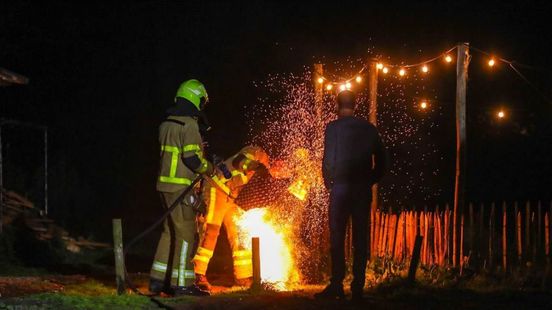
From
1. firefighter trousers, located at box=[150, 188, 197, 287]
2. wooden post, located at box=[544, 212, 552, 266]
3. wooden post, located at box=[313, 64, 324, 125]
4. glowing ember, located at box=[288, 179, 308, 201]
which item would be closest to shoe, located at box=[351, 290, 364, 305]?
firefighter trousers, located at box=[150, 188, 197, 287]

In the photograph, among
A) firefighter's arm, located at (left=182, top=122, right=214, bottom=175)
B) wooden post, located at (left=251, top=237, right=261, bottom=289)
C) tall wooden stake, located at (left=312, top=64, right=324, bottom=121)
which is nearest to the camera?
firefighter's arm, located at (left=182, top=122, right=214, bottom=175)

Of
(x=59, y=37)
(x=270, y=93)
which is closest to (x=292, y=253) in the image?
(x=270, y=93)

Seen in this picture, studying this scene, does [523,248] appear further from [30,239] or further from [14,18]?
[14,18]

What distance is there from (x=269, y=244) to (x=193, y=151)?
3048mm

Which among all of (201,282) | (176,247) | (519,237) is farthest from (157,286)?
(519,237)

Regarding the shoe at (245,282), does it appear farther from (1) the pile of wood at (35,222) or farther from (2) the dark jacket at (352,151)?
(1) the pile of wood at (35,222)

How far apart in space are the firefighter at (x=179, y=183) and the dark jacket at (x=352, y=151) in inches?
60.2

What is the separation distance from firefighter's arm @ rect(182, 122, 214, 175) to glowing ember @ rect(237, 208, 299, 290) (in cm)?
256

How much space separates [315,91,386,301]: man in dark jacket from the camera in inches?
297

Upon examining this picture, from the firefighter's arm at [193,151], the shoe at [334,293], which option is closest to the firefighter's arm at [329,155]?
the shoe at [334,293]

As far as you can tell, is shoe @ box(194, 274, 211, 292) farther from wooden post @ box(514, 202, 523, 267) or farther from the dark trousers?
wooden post @ box(514, 202, 523, 267)

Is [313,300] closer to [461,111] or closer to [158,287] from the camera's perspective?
[158,287]

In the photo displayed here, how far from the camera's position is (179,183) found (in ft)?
27.2

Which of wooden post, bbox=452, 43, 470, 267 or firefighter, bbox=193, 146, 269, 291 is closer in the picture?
firefighter, bbox=193, 146, 269, 291
